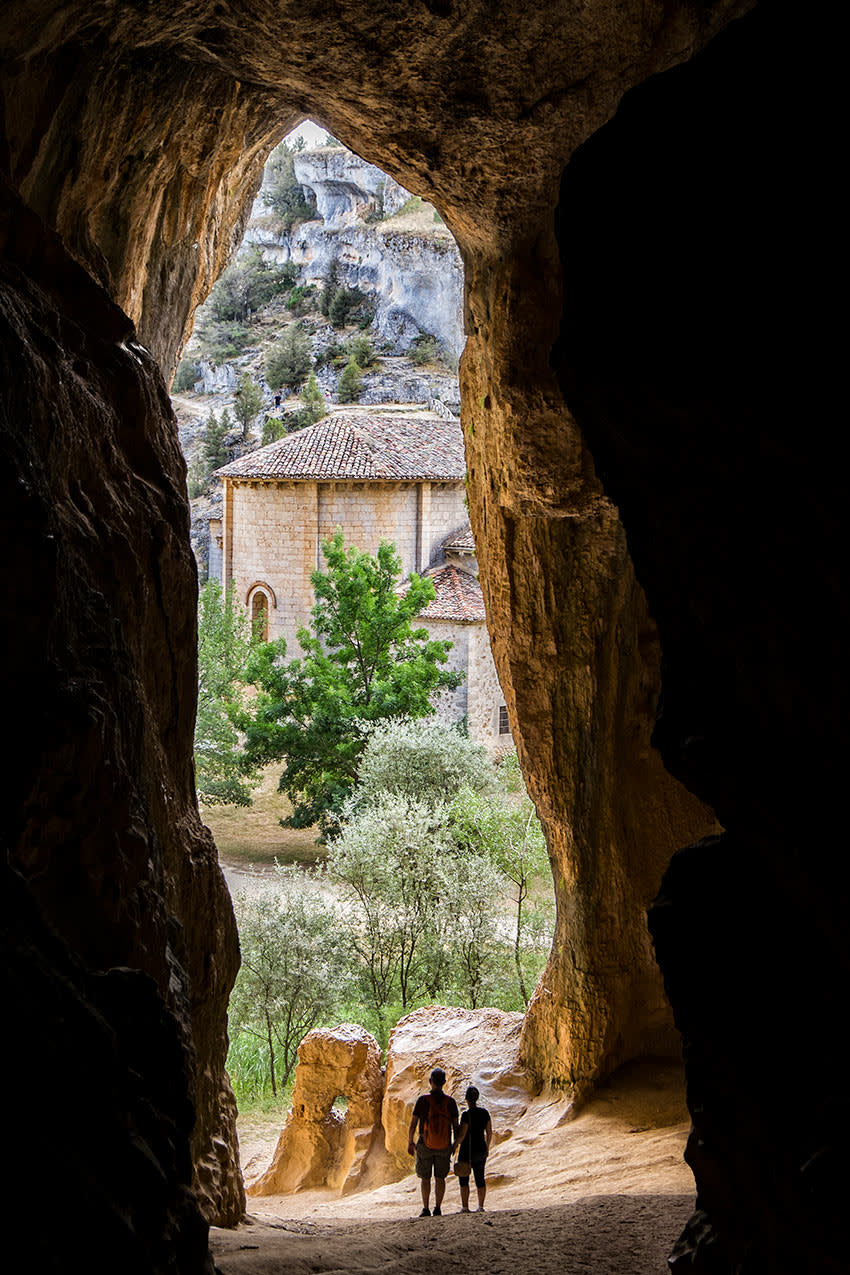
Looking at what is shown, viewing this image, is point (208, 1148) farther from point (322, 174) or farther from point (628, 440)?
point (322, 174)

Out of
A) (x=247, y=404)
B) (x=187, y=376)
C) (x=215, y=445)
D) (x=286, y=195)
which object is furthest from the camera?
(x=286, y=195)

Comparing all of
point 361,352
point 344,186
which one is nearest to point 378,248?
point 361,352

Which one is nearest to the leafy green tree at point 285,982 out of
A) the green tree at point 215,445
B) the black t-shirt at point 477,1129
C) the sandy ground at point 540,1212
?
the sandy ground at point 540,1212

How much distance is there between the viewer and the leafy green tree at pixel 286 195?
6341 centimetres

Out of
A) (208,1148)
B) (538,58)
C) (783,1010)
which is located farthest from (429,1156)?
(538,58)

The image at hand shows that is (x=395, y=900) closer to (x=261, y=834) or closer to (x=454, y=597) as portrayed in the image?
(x=261, y=834)

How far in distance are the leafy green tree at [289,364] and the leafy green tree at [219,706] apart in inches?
1029

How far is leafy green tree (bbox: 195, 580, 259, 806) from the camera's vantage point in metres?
24.9

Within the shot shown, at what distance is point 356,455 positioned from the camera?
3189 cm

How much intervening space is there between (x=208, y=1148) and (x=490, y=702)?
75.8ft

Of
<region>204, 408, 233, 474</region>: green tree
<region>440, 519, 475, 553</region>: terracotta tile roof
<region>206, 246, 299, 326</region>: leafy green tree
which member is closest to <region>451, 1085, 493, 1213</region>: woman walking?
<region>440, 519, 475, 553</region>: terracotta tile roof

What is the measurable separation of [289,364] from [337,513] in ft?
76.1

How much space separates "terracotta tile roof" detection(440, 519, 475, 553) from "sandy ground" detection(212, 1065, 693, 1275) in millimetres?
21506

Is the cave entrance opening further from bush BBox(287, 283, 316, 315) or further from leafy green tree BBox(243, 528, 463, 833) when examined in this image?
leafy green tree BBox(243, 528, 463, 833)
